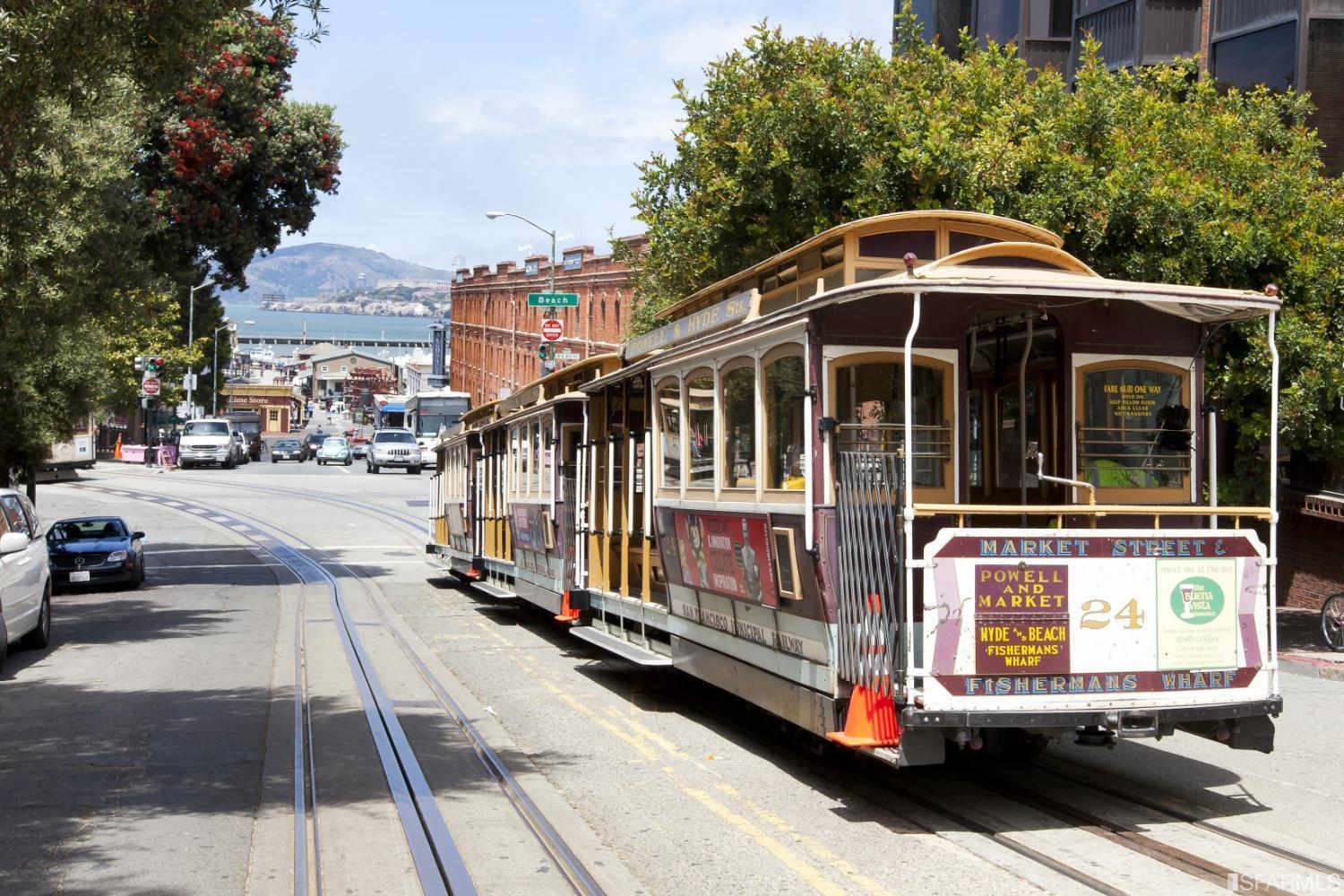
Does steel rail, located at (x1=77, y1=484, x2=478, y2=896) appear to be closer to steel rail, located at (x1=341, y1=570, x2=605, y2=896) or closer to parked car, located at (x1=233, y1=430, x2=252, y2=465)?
steel rail, located at (x1=341, y1=570, x2=605, y2=896)

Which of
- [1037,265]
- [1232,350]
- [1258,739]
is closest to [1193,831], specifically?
[1258,739]

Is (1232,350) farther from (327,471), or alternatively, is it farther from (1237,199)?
(327,471)

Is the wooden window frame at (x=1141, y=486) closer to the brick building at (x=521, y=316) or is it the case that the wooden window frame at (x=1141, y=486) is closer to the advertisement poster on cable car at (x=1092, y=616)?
the advertisement poster on cable car at (x=1092, y=616)

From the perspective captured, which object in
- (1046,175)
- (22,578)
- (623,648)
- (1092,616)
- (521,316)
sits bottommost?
(623,648)

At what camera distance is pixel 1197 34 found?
2283cm

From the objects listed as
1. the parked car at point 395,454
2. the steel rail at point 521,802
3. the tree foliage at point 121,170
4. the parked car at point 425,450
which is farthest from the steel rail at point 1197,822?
the parked car at point 395,454

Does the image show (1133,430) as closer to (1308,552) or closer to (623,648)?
(623,648)

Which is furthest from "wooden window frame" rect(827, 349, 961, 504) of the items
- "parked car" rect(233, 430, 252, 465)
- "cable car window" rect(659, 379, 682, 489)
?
"parked car" rect(233, 430, 252, 465)

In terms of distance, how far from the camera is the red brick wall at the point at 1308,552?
18844 millimetres

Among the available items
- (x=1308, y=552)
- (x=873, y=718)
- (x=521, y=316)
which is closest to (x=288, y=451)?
(x=521, y=316)

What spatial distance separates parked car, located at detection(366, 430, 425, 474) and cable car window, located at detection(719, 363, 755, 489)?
48831mm

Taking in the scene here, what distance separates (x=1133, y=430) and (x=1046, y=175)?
765 cm

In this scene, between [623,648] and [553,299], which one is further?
[553,299]

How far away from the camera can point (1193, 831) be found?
7.67 m
